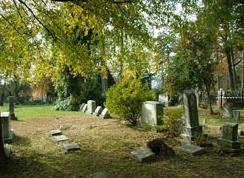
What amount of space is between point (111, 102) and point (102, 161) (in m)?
7.23

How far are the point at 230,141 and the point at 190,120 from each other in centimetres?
223

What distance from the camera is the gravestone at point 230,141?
34.1 ft

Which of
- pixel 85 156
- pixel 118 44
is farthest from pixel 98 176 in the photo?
pixel 118 44

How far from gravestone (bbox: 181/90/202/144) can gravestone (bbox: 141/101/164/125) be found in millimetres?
1940

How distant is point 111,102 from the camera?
55.3 ft

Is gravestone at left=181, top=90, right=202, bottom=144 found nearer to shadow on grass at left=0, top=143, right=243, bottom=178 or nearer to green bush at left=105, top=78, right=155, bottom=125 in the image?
shadow on grass at left=0, top=143, right=243, bottom=178

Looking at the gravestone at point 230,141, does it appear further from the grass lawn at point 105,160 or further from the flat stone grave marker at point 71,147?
the flat stone grave marker at point 71,147

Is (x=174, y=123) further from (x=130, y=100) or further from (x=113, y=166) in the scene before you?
(x=113, y=166)

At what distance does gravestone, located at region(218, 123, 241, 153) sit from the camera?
34.1ft

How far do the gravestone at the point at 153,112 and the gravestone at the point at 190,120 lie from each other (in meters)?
1.94

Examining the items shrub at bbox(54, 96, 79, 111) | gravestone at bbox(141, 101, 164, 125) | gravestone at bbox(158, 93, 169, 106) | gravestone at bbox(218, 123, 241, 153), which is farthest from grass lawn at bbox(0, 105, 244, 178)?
gravestone at bbox(158, 93, 169, 106)

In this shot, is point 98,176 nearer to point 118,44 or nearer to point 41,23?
point 118,44

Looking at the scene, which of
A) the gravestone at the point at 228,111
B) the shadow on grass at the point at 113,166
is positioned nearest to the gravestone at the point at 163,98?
the gravestone at the point at 228,111

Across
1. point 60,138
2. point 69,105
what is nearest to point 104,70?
point 60,138
